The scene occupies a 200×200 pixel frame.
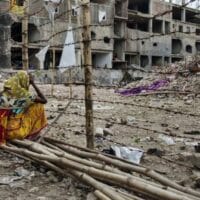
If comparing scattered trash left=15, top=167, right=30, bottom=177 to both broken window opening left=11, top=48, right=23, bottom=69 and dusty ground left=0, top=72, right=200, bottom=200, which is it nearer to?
dusty ground left=0, top=72, right=200, bottom=200

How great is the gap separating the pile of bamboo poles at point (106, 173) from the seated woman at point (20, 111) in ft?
1.30

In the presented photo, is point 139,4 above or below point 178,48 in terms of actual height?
above

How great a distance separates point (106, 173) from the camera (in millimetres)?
3670

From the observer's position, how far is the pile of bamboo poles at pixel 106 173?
335cm

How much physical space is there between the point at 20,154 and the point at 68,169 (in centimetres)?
90

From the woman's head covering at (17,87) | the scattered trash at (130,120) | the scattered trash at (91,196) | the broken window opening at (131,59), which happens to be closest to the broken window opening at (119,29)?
the broken window opening at (131,59)

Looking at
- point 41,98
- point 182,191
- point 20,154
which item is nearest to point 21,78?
point 41,98

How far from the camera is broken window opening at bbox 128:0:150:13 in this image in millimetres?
42406

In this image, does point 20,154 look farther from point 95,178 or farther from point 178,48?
point 178,48

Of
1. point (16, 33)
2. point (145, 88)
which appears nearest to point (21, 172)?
point (145, 88)

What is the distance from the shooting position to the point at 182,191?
3.42 m

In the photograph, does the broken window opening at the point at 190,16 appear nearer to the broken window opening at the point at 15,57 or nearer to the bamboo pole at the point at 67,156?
the broken window opening at the point at 15,57

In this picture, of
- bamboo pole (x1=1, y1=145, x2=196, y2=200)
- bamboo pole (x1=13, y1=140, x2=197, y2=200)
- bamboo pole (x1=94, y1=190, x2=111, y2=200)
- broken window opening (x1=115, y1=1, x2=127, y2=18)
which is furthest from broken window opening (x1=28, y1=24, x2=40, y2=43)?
bamboo pole (x1=94, y1=190, x2=111, y2=200)

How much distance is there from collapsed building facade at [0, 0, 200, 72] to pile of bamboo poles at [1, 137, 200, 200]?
20588 millimetres
